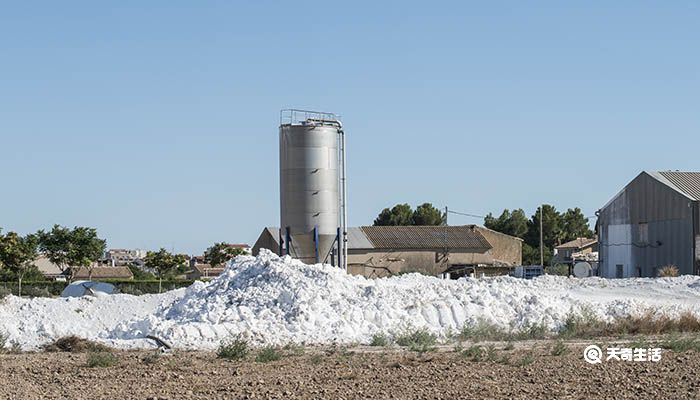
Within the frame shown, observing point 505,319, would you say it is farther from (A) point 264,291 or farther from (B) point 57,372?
(B) point 57,372

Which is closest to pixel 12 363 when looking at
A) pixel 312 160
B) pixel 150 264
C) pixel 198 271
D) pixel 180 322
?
pixel 180 322

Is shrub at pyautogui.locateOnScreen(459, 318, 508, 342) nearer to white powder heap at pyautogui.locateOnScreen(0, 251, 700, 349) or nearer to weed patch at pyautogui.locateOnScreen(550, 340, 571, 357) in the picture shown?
white powder heap at pyautogui.locateOnScreen(0, 251, 700, 349)

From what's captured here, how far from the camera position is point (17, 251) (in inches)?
2677

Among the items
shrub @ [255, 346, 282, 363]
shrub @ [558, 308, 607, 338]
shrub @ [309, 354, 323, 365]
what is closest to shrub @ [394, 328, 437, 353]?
shrub @ [309, 354, 323, 365]

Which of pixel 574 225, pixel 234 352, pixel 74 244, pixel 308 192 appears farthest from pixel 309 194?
pixel 574 225

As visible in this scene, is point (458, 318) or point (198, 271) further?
point (198, 271)

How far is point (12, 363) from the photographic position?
19297 mm

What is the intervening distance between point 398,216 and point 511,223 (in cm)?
1150

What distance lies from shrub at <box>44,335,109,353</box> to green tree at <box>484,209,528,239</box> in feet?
286

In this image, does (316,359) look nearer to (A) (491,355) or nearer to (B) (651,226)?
(A) (491,355)

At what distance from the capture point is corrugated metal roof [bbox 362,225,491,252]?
76812mm

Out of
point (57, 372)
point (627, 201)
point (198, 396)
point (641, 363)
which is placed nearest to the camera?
point (198, 396)

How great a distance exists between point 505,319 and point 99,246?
4553 cm

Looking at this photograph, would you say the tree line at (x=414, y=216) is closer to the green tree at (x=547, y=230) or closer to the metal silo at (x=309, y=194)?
the green tree at (x=547, y=230)
